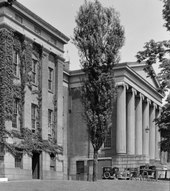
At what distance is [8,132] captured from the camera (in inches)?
1391

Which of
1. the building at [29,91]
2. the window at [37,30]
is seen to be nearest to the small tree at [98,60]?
the building at [29,91]

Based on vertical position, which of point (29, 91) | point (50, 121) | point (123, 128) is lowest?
point (123, 128)

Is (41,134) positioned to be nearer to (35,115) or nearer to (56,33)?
(35,115)

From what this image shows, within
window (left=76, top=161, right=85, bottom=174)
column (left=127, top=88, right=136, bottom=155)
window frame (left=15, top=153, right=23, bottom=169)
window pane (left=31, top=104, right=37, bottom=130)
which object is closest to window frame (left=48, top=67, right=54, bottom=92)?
window pane (left=31, top=104, right=37, bottom=130)

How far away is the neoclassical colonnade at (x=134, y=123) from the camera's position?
56.8 meters

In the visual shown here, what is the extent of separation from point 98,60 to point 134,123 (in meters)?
31.4

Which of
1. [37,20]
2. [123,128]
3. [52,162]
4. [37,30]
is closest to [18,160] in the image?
[52,162]

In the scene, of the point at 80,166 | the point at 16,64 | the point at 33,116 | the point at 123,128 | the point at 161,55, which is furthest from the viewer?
the point at 80,166

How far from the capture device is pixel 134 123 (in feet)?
204

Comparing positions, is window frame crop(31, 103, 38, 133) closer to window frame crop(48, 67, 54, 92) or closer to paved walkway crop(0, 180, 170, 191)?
window frame crop(48, 67, 54, 92)

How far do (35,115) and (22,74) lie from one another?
419cm

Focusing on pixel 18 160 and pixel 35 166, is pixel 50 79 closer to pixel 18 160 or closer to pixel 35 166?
pixel 35 166

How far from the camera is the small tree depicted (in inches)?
1256

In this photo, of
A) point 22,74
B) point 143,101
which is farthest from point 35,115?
point 143,101
